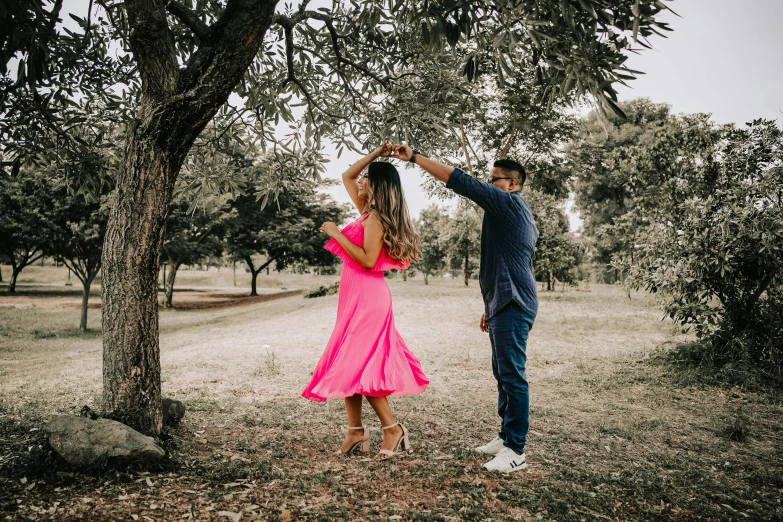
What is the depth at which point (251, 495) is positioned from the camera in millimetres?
3277

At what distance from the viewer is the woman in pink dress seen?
3.91 m

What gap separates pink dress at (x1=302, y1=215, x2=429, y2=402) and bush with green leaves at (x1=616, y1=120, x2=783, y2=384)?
523 cm

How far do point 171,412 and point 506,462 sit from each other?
10.1ft

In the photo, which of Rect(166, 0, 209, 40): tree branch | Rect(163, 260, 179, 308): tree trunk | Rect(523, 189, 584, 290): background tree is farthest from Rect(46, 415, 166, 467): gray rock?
Rect(163, 260, 179, 308): tree trunk

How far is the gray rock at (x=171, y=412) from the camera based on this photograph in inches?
182

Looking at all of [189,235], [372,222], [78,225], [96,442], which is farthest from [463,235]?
[96,442]

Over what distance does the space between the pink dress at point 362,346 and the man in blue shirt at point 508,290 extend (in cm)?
68

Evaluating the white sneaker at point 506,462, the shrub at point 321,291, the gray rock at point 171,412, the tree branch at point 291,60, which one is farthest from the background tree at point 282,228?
the white sneaker at point 506,462

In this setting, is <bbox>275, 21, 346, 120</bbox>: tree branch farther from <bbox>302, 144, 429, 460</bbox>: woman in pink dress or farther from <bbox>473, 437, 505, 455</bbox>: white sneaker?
<bbox>473, 437, 505, 455</bbox>: white sneaker

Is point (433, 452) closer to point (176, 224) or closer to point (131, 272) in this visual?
point (131, 272)

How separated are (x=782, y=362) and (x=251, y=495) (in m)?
7.41

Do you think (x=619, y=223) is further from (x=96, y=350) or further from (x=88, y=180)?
(x=96, y=350)

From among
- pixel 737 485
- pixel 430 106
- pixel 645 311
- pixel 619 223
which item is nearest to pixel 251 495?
pixel 737 485

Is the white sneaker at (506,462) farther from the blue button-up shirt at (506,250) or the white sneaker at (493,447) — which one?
the blue button-up shirt at (506,250)
